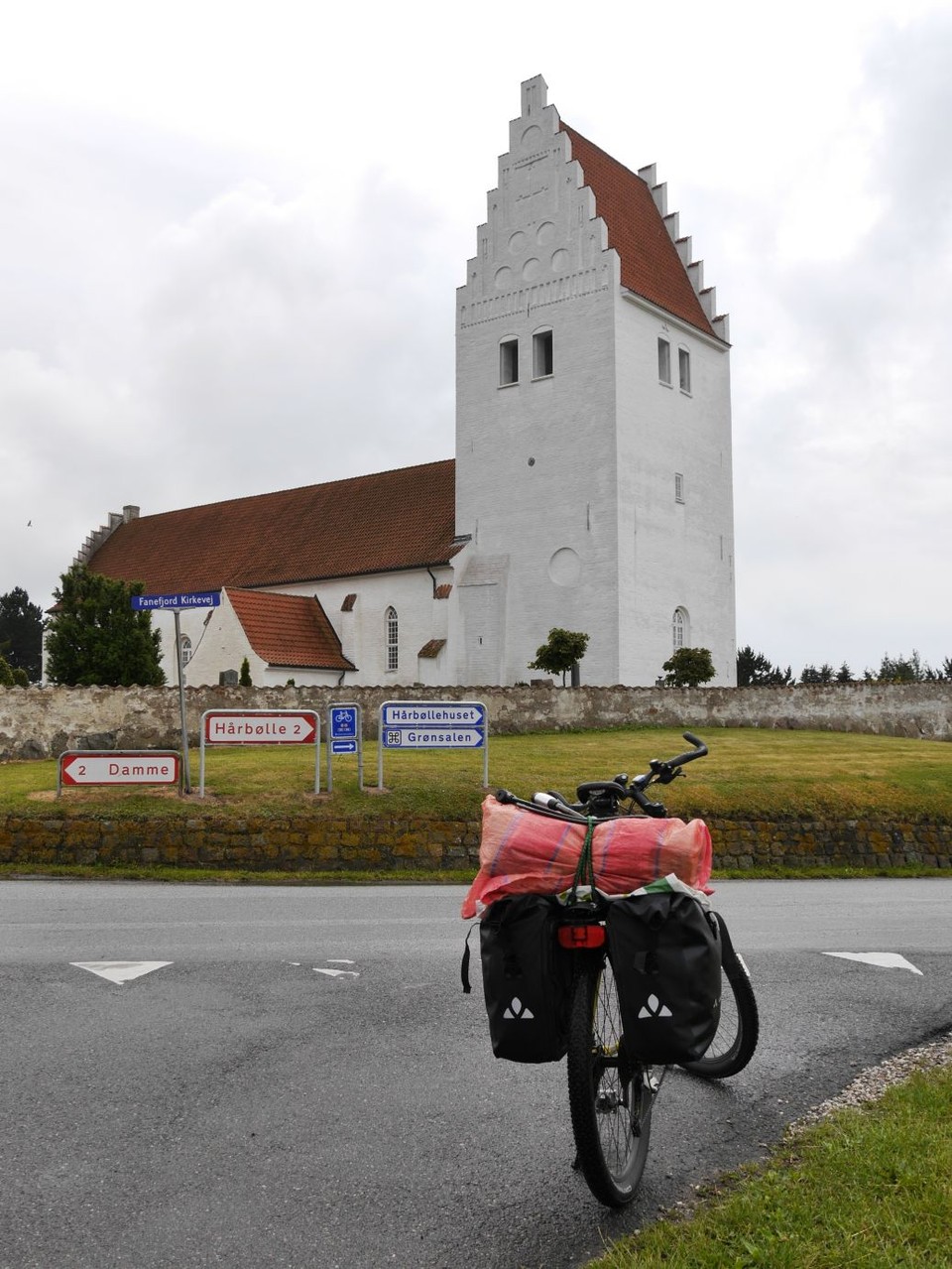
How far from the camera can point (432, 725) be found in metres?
18.6

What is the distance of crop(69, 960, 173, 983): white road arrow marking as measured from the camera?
8.19m

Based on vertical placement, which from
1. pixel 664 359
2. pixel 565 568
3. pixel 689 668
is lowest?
pixel 689 668

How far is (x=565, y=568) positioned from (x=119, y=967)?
35.1 m

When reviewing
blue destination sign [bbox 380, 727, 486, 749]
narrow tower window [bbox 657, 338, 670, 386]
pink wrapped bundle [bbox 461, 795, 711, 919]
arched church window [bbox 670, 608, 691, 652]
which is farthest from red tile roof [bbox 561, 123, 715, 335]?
pink wrapped bundle [bbox 461, 795, 711, 919]

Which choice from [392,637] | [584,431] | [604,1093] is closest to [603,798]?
[604,1093]

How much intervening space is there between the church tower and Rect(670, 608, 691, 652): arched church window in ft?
0.19

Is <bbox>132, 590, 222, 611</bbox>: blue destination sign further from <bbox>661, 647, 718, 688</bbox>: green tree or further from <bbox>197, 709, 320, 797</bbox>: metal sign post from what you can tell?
<bbox>661, 647, 718, 688</bbox>: green tree

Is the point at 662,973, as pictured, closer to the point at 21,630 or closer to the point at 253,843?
the point at 253,843

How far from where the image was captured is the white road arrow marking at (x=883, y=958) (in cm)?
875

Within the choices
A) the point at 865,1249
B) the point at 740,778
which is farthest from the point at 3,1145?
the point at 740,778

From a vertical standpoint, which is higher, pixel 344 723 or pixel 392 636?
pixel 392 636

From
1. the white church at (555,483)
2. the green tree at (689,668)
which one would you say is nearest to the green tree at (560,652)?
the white church at (555,483)

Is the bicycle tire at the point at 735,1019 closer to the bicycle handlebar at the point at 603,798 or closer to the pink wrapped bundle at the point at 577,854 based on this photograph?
the bicycle handlebar at the point at 603,798

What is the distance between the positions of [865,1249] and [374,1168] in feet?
6.18
